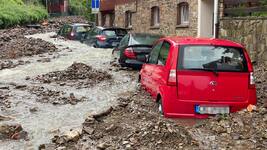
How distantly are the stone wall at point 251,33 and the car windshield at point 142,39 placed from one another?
2.51 m

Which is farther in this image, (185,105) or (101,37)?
(101,37)

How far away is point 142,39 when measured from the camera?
58.0ft

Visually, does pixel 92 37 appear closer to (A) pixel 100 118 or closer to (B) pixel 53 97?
(B) pixel 53 97

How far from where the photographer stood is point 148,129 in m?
7.62

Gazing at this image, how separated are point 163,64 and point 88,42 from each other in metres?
19.2

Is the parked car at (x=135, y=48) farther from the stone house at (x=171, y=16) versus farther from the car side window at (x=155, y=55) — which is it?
the car side window at (x=155, y=55)

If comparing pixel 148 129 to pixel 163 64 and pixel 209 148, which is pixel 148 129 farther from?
pixel 163 64

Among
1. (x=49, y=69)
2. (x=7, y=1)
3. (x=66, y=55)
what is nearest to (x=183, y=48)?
(x=49, y=69)

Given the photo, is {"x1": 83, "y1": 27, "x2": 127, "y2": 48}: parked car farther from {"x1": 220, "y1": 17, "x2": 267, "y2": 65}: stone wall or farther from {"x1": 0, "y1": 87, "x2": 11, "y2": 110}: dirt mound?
{"x1": 0, "y1": 87, "x2": 11, "y2": 110}: dirt mound

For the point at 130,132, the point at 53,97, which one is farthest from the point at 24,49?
the point at 130,132

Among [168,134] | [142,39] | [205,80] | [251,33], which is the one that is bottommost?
[168,134]

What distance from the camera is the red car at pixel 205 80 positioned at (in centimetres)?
885

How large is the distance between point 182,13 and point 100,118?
15094 mm

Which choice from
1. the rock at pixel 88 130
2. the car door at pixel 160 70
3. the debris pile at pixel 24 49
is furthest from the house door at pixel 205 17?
the rock at pixel 88 130
